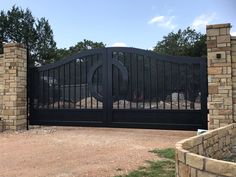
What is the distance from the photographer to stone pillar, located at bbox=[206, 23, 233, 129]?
8711mm

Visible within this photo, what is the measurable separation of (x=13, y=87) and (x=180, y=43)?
3556cm

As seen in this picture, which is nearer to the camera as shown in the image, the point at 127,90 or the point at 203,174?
the point at 203,174

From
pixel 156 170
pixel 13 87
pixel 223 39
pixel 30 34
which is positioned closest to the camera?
pixel 156 170

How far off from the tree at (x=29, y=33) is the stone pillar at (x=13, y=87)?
21968mm

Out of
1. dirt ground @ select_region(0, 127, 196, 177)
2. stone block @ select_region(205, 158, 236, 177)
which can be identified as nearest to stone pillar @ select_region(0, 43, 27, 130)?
dirt ground @ select_region(0, 127, 196, 177)

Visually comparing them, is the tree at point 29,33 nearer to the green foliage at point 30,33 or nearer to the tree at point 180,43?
the green foliage at point 30,33

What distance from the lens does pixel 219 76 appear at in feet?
28.9

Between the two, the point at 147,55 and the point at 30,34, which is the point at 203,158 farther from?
the point at 30,34

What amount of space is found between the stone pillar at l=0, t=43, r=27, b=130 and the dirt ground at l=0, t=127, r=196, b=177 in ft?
2.13

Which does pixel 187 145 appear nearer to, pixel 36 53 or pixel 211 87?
pixel 211 87

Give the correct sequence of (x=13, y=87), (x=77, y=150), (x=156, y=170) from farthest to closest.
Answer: (x=13, y=87) < (x=77, y=150) < (x=156, y=170)

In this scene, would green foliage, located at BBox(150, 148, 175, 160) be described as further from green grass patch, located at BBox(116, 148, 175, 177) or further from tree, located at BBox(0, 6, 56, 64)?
tree, located at BBox(0, 6, 56, 64)

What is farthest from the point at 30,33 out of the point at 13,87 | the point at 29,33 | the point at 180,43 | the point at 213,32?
the point at 213,32

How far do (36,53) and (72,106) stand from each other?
24.3 meters
